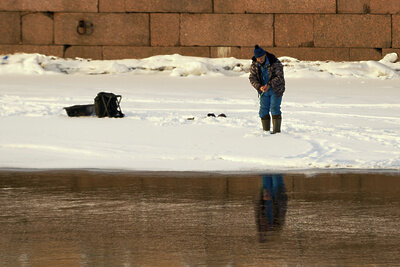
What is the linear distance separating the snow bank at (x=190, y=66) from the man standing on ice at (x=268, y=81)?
9.29m

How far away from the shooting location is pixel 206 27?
24.5 metres

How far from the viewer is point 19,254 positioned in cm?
690

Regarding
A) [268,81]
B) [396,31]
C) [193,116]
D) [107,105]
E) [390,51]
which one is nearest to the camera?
[268,81]

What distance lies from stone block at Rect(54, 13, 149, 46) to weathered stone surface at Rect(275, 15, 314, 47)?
10.1 feet

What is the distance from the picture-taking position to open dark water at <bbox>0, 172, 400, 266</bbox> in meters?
6.87

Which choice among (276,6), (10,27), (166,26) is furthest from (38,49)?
(276,6)

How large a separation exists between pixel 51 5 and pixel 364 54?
24.4ft

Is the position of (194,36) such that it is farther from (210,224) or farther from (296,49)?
(210,224)

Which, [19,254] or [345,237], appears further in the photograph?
[345,237]

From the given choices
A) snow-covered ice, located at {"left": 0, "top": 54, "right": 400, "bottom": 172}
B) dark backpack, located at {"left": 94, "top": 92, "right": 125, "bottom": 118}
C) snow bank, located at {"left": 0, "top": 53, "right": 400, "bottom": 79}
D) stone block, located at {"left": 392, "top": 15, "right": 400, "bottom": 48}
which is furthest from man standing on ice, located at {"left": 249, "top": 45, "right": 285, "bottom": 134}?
stone block, located at {"left": 392, "top": 15, "right": 400, "bottom": 48}

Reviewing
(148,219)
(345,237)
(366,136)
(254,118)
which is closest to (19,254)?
(148,219)

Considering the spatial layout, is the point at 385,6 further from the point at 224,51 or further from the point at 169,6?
the point at 169,6

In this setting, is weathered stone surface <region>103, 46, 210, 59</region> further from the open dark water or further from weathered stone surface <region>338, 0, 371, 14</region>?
the open dark water

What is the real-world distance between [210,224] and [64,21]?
1735 centimetres
